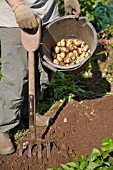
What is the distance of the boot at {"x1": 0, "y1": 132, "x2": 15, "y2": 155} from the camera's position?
3.49 m

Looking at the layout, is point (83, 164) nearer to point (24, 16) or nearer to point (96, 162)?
point (96, 162)

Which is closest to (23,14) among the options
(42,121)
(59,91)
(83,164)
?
(83,164)

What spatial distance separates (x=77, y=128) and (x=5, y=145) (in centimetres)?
65

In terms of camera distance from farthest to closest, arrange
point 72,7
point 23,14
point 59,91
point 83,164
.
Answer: point 59,91, point 72,7, point 83,164, point 23,14

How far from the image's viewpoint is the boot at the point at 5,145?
3.49 m

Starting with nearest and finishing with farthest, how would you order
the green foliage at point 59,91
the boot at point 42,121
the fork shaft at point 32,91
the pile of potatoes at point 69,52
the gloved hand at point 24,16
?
the gloved hand at point 24,16
the fork shaft at point 32,91
the pile of potatoes at point 69,52
the boot at point 42,121
the green foliage at point 59,91

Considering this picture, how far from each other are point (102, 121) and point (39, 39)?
44.4 inches

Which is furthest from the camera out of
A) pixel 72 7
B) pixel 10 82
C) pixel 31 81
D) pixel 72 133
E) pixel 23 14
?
pixel 72 133

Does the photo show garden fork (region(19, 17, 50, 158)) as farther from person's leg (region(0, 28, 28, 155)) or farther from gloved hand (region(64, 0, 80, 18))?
gloved hand (region(64, 0, 80, 18))

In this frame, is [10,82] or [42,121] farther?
[42,121]

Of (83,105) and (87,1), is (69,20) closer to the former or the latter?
(83,105)

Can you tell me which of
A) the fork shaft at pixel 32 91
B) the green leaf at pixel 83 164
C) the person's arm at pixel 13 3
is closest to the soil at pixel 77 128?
the fork shaft at pixel 32 91

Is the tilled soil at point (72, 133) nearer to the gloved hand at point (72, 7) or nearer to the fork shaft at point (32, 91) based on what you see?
the fork shaft at point (32, 91)

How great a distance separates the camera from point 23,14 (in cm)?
288
